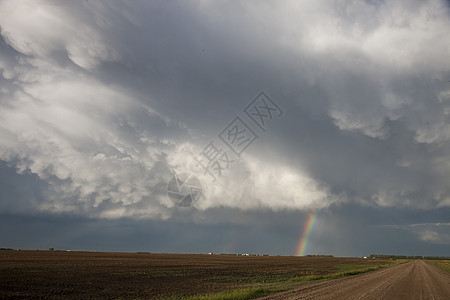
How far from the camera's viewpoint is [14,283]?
30922mm

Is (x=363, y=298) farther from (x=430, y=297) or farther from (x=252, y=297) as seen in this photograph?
(x=252, y=297)

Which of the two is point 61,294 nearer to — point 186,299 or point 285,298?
point 186,299

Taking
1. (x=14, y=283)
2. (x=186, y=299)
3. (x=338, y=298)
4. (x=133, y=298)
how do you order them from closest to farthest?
(x=338, y=298), (x=186, y=299), (x=133, y=298), (x=14, y=283)

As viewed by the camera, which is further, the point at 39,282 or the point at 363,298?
the point at 39,282

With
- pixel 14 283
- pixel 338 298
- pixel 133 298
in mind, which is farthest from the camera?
pixel 14 283

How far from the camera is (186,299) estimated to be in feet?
75.9

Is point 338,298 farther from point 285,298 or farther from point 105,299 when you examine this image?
point 105,299

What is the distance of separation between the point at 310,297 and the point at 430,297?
974cm

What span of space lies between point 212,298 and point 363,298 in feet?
36.1

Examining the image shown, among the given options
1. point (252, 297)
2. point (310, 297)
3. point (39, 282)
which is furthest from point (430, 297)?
point (39, 282)

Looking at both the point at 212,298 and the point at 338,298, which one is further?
the point at 212,298

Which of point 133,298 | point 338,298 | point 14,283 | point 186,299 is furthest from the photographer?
point 14,283

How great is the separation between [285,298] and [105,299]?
14173 mm

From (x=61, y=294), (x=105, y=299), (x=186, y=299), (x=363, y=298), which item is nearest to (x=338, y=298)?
(x=363, y=298)
